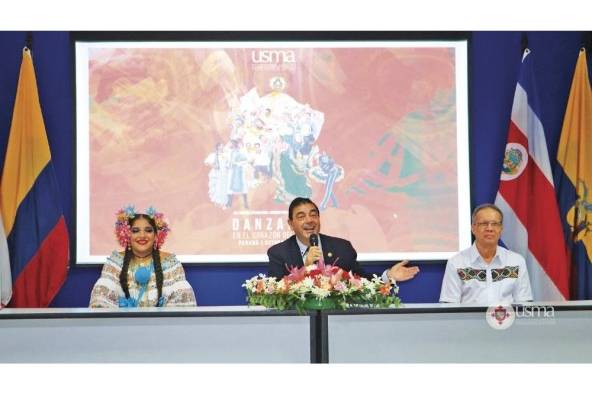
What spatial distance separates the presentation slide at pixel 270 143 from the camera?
5.10 meters

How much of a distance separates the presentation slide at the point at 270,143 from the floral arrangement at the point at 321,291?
1801 millimetres

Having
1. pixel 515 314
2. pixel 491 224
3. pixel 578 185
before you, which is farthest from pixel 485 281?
pixel 578 185

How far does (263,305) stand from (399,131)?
218cm

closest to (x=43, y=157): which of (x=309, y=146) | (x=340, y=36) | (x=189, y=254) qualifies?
(x=189, y=254)

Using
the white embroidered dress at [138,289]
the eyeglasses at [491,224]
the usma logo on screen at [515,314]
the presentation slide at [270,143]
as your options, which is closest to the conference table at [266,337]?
the usma logo on screen at [515,314]

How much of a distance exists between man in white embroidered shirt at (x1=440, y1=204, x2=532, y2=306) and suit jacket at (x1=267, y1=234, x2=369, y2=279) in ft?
1.67

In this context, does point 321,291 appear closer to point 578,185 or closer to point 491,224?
point 491,224

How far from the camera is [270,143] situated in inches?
204

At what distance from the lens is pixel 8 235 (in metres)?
5.00

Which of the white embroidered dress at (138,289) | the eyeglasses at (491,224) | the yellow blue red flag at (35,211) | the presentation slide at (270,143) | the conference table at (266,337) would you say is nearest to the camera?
the conference table at (266,337)

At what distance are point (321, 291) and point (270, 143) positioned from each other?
210 cm

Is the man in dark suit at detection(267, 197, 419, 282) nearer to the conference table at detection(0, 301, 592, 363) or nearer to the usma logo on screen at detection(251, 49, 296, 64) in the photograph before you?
the conference table at detection(0, 301, 592, 363)

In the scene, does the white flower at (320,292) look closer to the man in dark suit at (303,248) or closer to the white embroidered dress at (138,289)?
the man in dark suit at (303,248)

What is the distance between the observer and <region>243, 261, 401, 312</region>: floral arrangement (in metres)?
3.24
